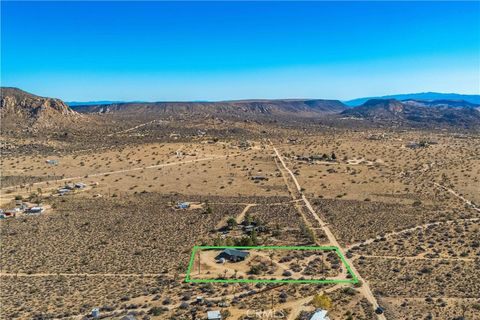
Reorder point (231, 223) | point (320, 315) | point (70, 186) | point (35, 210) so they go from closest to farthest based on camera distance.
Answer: point (320, 315) < point (231, 223) < point (35, 210) < point (70, 186)

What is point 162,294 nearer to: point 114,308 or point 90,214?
point 114,308

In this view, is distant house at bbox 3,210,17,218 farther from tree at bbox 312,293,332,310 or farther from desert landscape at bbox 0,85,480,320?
tree at bbox 312,293,332,310

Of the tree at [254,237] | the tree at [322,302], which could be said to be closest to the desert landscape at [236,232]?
the tree at [322,302]

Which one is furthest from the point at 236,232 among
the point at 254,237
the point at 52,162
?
the point at 52,162

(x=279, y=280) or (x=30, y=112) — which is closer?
(x=279, y=280)

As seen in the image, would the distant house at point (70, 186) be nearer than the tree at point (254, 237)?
No

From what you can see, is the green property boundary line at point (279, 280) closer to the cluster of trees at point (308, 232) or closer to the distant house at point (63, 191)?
the cluster of trees at point (308, 232)

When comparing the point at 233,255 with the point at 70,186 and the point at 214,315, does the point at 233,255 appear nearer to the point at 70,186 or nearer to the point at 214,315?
the point at 214,315
